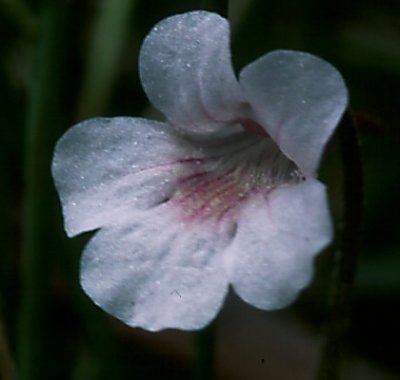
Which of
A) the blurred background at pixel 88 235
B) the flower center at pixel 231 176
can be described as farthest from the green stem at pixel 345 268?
the blurred background at pixel 88 235

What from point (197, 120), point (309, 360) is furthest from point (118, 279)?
point (309, 360)

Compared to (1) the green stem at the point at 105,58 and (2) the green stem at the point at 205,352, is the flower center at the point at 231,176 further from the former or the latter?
(1) the green stem at the point at 105,58

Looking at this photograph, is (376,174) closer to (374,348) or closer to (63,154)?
(374,348)

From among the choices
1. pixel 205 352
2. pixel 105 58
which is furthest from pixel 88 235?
pixel 205 352

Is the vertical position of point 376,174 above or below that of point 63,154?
below

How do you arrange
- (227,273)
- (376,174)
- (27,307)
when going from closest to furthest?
(227,273) < (27,307) < (376,174)

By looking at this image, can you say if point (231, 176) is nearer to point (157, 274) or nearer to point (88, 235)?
point (157, 274)

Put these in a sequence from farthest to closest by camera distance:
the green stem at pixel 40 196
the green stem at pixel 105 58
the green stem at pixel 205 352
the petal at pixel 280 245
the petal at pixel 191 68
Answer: the green stem at pixel 105 58 < the green stem at pixel 40 196 < the green stem at pixel 205 352 < the petal at pixel 191 68 < the petal at pixel 280 245

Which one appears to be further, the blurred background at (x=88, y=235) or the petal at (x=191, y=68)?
the blurred background at (x=88, y=235)

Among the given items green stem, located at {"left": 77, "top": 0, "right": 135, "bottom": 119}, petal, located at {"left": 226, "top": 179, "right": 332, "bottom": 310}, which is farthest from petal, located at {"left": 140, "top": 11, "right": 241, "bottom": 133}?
green stem, located at {"left": 77, "top": 0, "right": 135, "bottom": 119}
